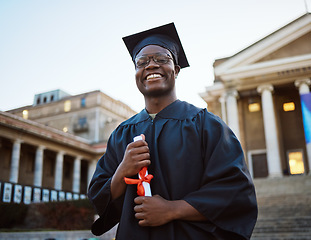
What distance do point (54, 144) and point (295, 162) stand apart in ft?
78.8

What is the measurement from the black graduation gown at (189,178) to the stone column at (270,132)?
25.5 metres

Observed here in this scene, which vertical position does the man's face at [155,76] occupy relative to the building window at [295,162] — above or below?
below

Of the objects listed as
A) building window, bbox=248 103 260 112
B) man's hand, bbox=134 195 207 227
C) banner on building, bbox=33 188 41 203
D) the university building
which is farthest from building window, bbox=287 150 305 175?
man's hand, bbox=134 195 207 227

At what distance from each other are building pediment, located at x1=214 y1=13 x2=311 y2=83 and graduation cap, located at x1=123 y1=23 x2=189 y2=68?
26.1 m

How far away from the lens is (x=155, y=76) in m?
2.57

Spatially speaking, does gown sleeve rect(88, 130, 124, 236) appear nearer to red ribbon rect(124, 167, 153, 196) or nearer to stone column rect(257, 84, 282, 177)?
red ribbon rect(124, 167, 153, 196)

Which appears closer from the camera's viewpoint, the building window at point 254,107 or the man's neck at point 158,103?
the man's neck at point 158,103

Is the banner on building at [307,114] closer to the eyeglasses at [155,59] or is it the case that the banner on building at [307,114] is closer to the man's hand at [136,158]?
the eyeglasses at [155,59]

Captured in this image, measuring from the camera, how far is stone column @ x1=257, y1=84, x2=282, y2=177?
26219 millimetres

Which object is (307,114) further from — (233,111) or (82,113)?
(82,113)

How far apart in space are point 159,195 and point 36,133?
110 feet

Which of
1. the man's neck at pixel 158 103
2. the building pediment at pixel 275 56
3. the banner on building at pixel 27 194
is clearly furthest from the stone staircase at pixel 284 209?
the banner on building at pixel 27 194

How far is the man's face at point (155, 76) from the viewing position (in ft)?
8.42

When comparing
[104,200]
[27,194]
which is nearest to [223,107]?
[27,194]
